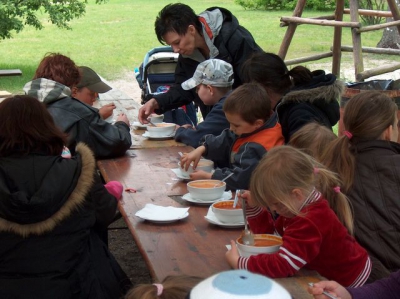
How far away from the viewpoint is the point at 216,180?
3529 mm

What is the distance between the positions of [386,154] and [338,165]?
21 centimetres

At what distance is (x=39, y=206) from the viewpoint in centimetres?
276

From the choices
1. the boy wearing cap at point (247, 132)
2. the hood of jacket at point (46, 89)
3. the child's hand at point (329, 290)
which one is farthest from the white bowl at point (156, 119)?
the child's hand at point (329, 290)

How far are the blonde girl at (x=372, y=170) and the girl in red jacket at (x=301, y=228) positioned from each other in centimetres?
25

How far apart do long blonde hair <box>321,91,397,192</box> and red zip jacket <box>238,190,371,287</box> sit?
1.46 feet

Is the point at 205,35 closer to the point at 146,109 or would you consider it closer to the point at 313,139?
the point at 146,109

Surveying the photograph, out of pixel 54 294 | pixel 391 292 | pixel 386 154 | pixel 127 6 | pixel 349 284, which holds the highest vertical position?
pixel 386 154

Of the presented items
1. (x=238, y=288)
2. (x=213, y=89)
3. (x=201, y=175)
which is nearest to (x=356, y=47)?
(x=213, y=89)

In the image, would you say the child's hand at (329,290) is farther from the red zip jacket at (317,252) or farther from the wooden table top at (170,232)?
the red zip jacket at (317,252)

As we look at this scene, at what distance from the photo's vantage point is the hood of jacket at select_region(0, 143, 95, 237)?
9.04 feet

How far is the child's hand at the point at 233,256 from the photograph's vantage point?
99.8 inches

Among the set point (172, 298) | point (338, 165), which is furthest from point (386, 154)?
point (172, 298)

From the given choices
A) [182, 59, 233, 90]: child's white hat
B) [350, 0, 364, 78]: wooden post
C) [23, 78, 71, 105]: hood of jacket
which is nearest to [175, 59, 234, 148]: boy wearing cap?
[182, 59, 233, 90]: child's white hat

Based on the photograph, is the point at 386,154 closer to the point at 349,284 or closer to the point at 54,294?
the point at 349,284
